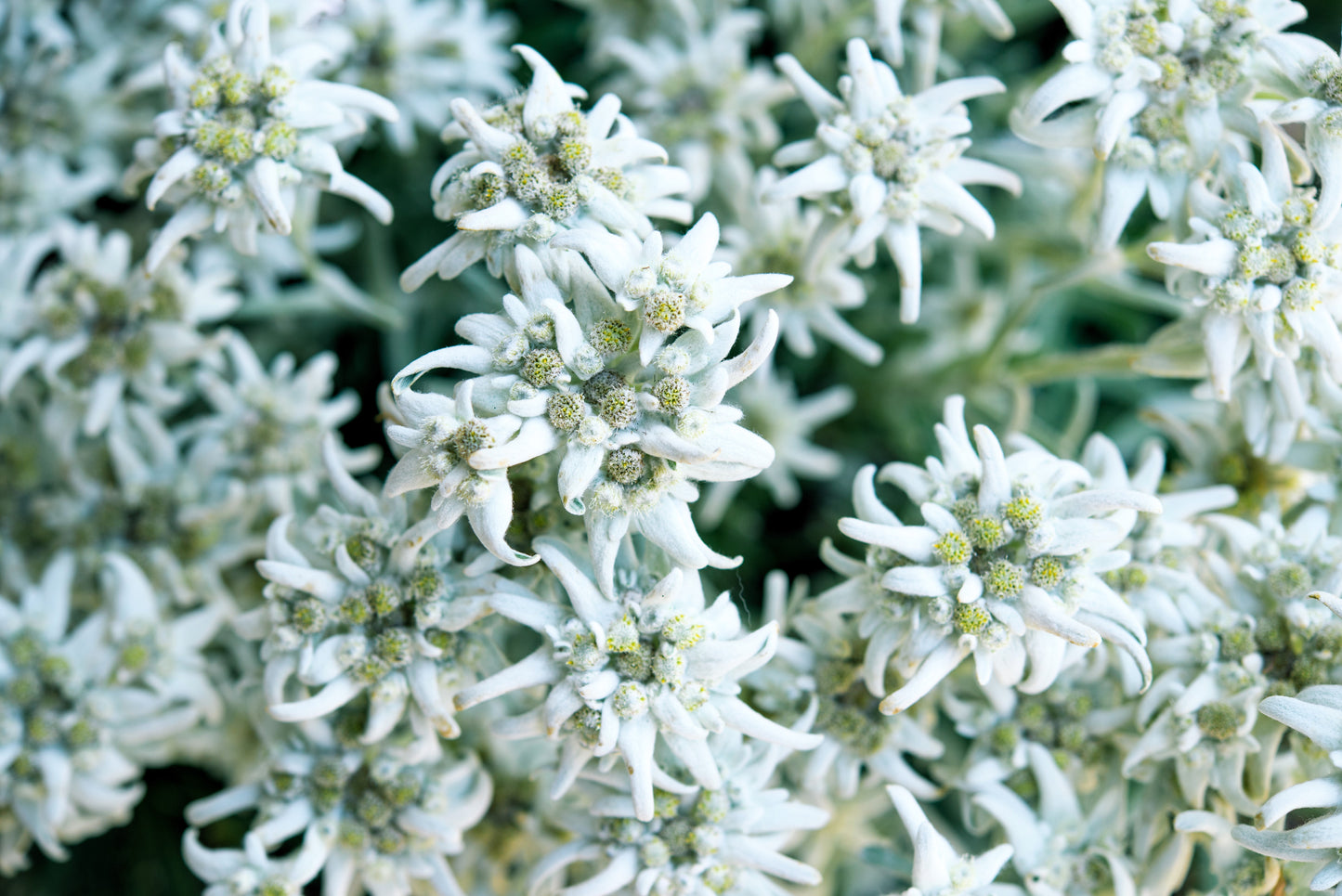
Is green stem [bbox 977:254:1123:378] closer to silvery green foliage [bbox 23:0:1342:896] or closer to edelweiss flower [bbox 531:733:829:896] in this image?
silvery green foliage [bbox 23:0:1342:896]

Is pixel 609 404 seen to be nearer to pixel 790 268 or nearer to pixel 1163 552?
pixel 790 268

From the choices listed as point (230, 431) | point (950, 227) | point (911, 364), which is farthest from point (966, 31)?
point (230, 431)

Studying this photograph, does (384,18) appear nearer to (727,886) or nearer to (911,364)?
(911,364)

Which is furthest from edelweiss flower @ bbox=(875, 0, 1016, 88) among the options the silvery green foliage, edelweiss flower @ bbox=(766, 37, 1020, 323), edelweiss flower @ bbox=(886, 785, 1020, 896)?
edelweiss flower @ bbox=(886, 785, 1020, 896)

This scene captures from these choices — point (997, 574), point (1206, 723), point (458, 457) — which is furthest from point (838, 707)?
point (458, 457)

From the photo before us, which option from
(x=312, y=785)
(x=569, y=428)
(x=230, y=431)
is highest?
(x=569, y=428)

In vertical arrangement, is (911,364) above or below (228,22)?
below
